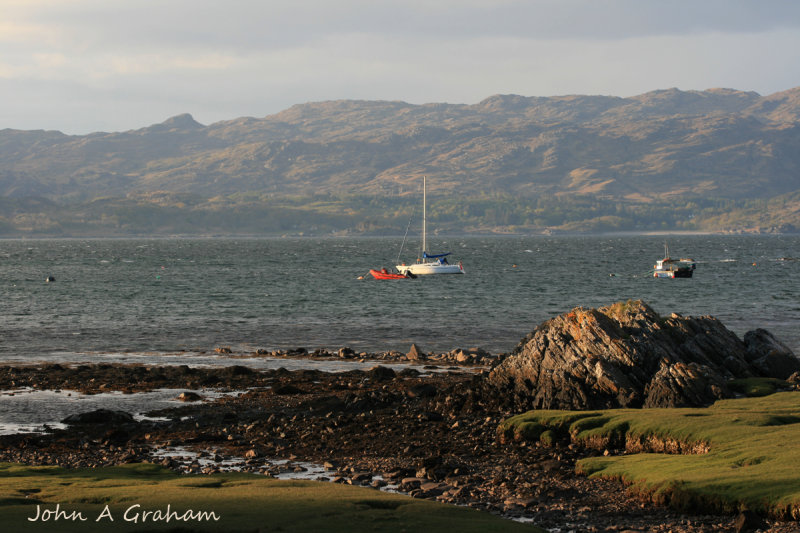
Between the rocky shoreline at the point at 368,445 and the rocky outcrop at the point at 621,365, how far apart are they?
1803mm

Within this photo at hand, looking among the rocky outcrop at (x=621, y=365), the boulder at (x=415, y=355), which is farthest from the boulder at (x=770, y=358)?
the boulder at (x=415, y=355)

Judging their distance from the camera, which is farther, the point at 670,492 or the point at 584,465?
the point at 584,465

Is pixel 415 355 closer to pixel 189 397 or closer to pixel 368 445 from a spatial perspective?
pixel 189 397

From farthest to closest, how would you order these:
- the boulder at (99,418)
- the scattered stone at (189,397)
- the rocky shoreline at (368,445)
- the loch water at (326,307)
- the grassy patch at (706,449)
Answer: the loch water at (326,307)
the scattered stone at (189,397)
the boulder at (99,418)
the rocky shoreline at (368,445)
the grassy patch at (706,449)

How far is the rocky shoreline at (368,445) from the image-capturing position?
17672mm

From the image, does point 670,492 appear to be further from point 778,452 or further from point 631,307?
point 631,307

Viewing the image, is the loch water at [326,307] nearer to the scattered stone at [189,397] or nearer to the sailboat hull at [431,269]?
the sailboat hull at [431,269]

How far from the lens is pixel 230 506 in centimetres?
1368

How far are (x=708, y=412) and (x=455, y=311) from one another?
48.5m

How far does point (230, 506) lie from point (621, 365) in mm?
19231

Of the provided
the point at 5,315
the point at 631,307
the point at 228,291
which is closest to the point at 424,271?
the point at 228,291

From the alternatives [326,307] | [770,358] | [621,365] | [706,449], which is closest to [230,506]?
[706,449]

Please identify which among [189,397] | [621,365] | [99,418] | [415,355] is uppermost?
[621,365]

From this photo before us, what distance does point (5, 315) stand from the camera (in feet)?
221
